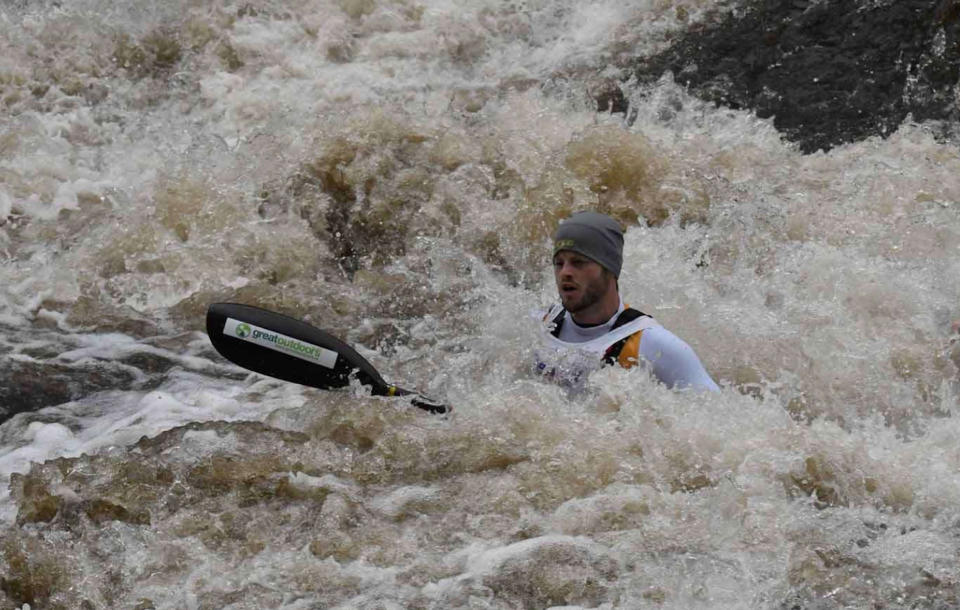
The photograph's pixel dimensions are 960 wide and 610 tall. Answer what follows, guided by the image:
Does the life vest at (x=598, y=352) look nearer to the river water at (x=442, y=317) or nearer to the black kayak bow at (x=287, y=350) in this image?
the river water at (x=442, y=317)

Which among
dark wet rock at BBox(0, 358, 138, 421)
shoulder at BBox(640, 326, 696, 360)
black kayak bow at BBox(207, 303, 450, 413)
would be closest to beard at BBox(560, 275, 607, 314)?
shoulder at BBox(640, 326, 696, 360)

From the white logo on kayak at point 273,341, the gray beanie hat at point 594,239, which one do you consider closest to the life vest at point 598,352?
the gray beanie hat at point 594,239

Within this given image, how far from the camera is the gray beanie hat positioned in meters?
4.76

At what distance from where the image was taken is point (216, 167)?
7.10m

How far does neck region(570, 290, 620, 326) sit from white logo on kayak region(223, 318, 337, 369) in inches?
37.4

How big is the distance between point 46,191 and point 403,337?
2505 millimetres

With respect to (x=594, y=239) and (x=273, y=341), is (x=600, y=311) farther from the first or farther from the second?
(x=273, y=341)

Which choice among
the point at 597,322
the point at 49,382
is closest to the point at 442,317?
the point at 597,322

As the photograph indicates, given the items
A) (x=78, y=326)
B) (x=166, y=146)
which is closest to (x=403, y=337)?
(x=78, y=326)

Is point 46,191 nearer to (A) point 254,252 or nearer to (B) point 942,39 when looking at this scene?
(A) point 254,252

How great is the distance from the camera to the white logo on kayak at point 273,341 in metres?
4.75

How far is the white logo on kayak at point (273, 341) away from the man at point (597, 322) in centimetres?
84

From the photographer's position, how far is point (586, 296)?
476cm

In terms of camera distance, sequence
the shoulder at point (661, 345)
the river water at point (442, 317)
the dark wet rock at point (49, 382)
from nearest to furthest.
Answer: the river water at point (442, 317), the shoulder at point (661, 345), the dark wet rock at point (49, 382)
